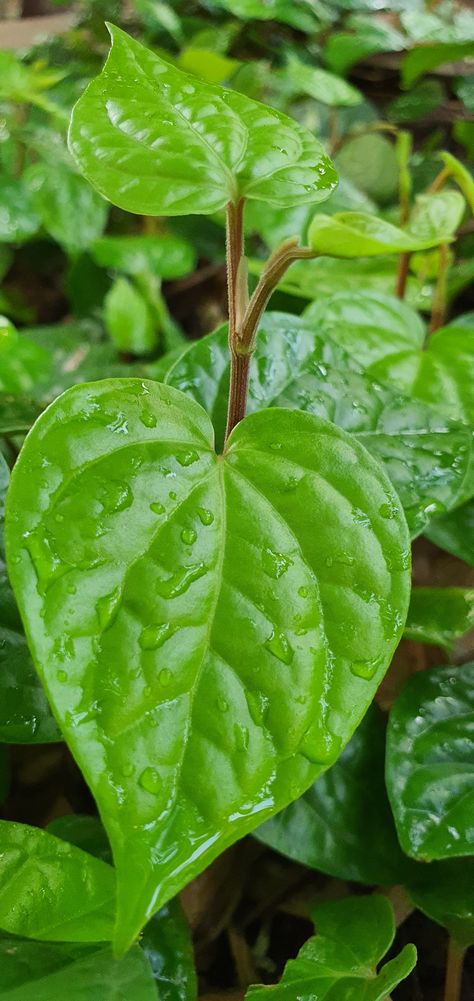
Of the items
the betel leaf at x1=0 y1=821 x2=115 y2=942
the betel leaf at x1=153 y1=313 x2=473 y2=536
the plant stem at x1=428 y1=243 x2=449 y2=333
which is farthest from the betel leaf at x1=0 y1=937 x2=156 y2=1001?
the plant stem at x1=428 y1=243 x2=449 y2=333

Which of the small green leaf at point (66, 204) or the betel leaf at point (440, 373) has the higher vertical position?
the betel leaf at point (440, 373)

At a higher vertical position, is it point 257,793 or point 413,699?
point 257,793

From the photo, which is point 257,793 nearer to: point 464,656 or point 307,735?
point 307,735

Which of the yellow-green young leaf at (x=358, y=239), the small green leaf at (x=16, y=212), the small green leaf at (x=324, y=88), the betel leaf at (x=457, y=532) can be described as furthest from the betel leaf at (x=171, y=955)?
the small green leaf at (x=324, y=88)

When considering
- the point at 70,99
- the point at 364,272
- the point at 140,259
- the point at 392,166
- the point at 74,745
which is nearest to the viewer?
the point at 74,745

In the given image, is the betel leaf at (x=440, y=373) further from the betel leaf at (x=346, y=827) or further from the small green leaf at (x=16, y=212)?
the small green leaf at (x=16, y=212)

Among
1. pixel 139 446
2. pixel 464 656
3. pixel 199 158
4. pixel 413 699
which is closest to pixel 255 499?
pixel 139 446
